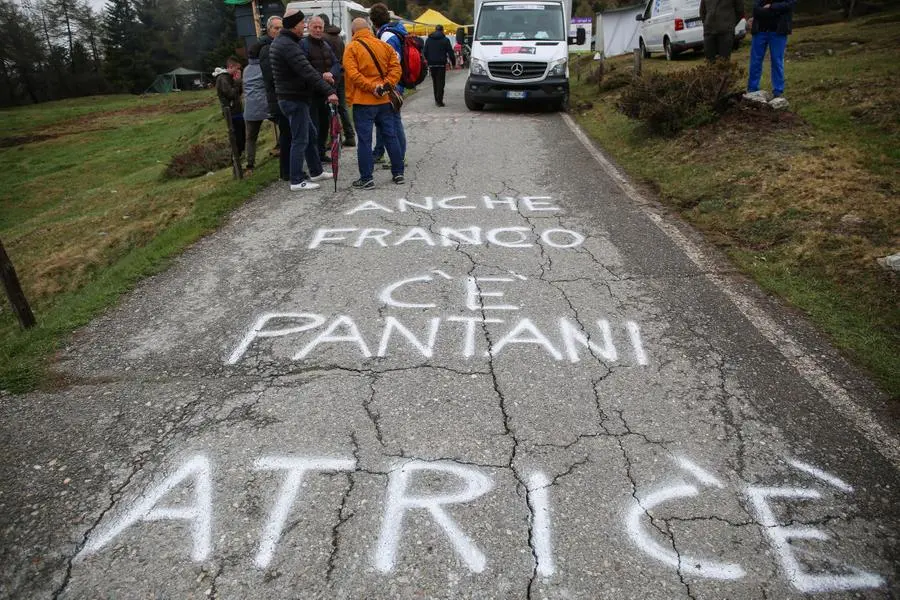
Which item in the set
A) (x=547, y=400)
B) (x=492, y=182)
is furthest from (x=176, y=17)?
(x=547, y=400)

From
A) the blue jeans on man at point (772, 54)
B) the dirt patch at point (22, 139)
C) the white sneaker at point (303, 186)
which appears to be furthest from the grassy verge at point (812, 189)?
the dirt patch at point (22, 139)

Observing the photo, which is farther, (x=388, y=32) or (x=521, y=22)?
(x=521, y=22)

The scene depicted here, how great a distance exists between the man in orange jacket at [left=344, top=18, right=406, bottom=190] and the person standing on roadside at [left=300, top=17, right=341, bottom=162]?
604mm

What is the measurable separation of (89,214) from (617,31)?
21.8 metres

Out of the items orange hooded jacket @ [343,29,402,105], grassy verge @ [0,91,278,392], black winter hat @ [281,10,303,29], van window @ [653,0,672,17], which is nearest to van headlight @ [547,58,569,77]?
grassy verge @ [0,91,278,392]

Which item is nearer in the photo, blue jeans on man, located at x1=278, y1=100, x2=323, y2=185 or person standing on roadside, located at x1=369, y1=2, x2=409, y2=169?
blue jeans on man, located at x1=278, y1=100, x2=323, y2=185

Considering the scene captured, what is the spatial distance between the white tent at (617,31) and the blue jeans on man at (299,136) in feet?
67.3

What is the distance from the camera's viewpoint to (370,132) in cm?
685

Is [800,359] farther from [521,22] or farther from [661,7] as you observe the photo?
[661,7]

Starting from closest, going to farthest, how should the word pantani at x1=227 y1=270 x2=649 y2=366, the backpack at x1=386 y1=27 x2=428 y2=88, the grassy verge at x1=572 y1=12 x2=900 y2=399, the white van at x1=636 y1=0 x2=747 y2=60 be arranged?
the word pantani at x1=227 y1=270 x2=649 y2=366 → the grassy verge at x1=572 y1=12 x2=900 y2=399 → the backpack at x1=386 y1=27 x2=428 y2=88 → the white van at x1=636 y1=0 x2=747 y2=60

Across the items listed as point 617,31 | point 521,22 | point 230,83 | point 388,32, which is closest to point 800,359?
point 388,32

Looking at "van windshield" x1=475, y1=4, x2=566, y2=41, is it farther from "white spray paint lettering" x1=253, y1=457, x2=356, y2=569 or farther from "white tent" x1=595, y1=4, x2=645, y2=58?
"white tent" x1=595, y1=4, x2=645, y2=58

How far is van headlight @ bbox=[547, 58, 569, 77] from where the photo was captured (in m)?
11.4

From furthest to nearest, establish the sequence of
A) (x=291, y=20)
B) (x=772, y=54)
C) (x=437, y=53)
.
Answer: (x=437, y=53) < (x=772, y=54) < (x=291, y=20)
